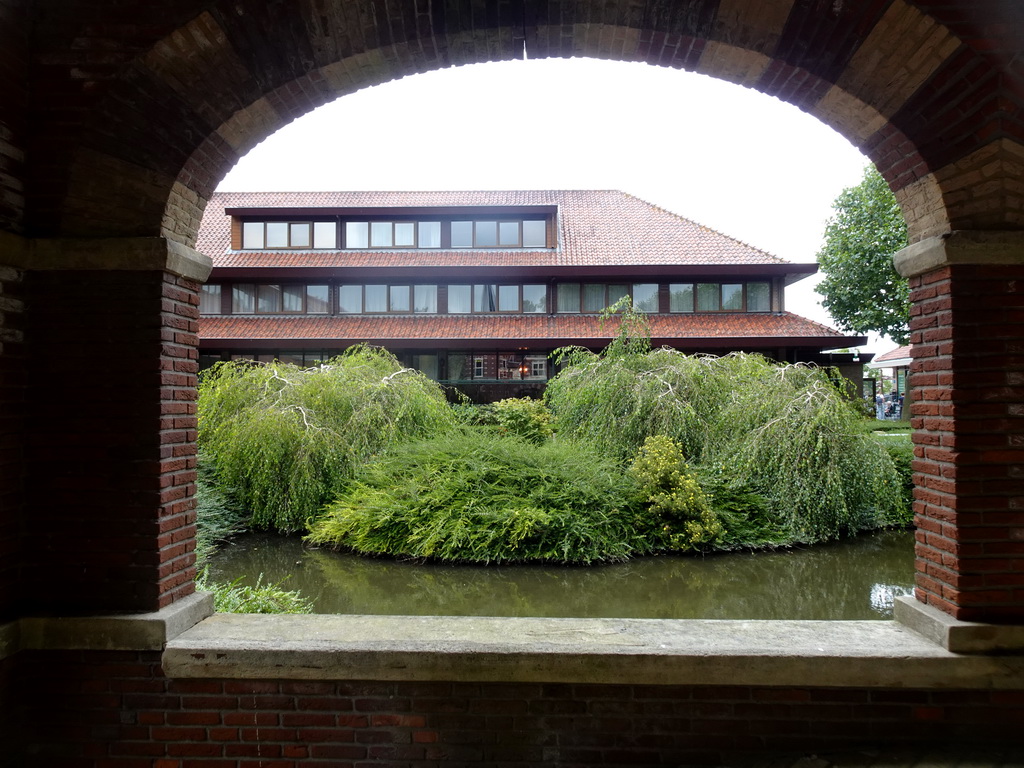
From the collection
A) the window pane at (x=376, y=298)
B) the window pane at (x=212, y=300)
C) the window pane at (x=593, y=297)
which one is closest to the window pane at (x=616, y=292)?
the window pane at (x=593, y=297)

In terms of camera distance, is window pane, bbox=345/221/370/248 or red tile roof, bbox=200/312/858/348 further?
window pane, bbox=345/221/370/248

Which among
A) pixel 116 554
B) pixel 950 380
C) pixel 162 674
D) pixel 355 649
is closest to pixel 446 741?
pixel 355 649

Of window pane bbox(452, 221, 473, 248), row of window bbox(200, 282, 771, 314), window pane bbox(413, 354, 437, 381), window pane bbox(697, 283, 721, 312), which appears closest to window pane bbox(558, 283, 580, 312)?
row of window bbox(200, 282, 771, 314)

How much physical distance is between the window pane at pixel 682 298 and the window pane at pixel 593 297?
2.51 metres

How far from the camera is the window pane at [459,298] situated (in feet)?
72.9

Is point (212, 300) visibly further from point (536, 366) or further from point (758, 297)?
point (758, 297)

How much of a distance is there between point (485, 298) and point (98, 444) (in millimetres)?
19543

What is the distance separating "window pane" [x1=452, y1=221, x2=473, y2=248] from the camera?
23.4 metres

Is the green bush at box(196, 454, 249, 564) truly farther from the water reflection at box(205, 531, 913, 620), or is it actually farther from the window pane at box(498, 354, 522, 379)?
the window pane at box(498, 354, 522, 379)

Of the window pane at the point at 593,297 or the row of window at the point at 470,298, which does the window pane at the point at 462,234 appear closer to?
the row of window at the point at 470,298

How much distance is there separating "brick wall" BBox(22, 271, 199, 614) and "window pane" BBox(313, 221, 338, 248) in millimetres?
21409

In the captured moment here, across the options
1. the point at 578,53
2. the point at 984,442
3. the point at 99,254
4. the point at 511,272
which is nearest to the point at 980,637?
the point at 984,442

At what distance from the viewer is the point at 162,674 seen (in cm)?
300

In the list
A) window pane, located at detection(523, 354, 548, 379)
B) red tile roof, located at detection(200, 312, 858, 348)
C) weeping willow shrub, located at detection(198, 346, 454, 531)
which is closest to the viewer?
weeping willow shrub, located at detection(198, 346, 454, 531)
